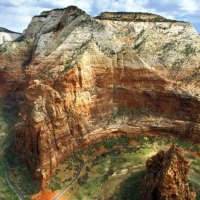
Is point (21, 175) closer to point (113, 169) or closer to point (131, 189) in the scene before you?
point (113, 169)

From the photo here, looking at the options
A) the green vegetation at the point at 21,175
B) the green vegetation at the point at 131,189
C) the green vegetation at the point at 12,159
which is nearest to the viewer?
the green vegetation at the point at 131,189

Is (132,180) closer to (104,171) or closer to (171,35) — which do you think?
(104,171)

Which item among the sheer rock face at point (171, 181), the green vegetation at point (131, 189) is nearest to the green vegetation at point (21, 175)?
the green vegetation at point (131, 189)

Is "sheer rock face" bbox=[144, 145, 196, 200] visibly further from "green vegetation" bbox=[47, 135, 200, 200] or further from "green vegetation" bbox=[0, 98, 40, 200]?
"green vegetation" bbox=[0, 98, 40, 200]

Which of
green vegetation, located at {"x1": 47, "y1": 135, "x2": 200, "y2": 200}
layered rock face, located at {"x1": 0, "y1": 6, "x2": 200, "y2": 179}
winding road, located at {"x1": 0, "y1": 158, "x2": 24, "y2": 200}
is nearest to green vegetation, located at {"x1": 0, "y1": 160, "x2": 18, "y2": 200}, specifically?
winding road, located at {"x1": 0, "y1": 158, "x2": 24, "y2": 200}

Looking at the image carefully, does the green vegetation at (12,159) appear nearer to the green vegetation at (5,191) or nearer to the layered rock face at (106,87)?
the green vegetation at (5,191)

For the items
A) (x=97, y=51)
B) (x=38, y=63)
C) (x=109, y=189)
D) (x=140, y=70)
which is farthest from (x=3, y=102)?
(x=109, y=189)

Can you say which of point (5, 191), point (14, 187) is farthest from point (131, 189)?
point (5, 191)
